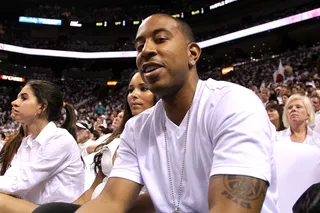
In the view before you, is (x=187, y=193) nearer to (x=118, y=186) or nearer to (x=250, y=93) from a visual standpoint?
(x=118, y=186)

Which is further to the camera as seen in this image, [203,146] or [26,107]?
[26,107]

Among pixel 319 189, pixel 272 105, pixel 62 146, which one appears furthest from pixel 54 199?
pixel 272 105

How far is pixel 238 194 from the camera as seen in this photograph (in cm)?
103

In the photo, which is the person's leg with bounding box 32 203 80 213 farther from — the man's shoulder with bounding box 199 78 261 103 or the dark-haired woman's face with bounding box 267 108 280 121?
the dark-haired woman's face with bounding box 267 108 280 121

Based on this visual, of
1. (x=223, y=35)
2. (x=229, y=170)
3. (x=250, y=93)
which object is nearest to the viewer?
(x=229, y=170)

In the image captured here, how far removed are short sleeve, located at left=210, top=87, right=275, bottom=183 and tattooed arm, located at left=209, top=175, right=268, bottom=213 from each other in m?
0.02

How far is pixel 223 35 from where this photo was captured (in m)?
22.4

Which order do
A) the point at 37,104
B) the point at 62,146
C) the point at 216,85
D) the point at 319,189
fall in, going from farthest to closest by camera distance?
1. the point at 37,104
2. the point at 62,146
3. the point at 216,85
4. the point at 319,189

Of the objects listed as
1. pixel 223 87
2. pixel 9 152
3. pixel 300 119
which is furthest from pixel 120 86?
pixel 223 87

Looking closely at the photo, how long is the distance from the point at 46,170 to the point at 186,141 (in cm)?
146

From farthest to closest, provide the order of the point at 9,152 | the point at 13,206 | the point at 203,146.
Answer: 1. the point at 9,152
2. the point at 13,206
3. the point at 203,146

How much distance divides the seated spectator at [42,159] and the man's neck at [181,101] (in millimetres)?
1365

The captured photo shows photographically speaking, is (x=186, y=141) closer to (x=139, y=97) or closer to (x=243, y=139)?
(x=243, y=139)

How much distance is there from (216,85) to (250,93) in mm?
179
